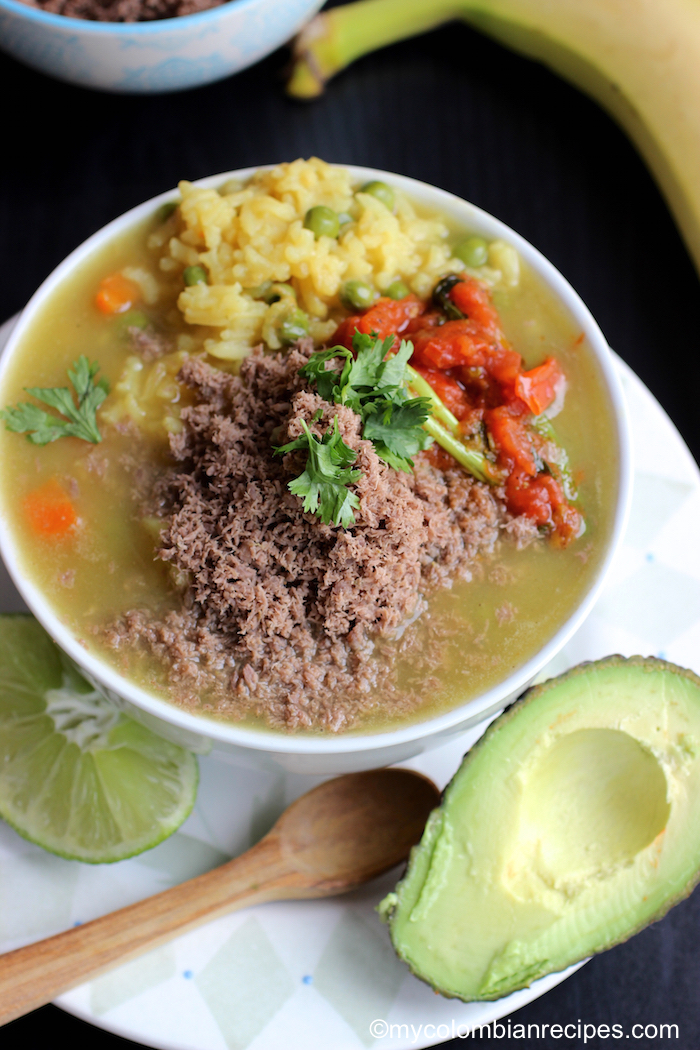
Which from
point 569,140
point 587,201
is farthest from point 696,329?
point 569,140

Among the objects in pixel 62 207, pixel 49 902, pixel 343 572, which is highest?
pixel 343 572

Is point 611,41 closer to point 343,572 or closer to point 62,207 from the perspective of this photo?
point 62,207

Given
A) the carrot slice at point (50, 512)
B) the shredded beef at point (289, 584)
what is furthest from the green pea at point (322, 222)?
the carrot slice at point (50, 512)

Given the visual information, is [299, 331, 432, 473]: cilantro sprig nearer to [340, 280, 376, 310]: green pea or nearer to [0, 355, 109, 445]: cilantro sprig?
[340, 280, 376, 310]: green pea


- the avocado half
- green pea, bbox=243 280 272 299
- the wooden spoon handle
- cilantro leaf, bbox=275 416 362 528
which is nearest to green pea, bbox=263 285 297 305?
green pea, bbox=243 280 272 299

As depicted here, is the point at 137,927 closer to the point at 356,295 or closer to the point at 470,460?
the point at 470,460

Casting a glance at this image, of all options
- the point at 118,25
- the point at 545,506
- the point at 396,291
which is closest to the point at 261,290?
the point at 396,291

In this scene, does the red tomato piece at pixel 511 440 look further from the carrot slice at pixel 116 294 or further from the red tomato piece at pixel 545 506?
the carrot slice at pixel 116 294
